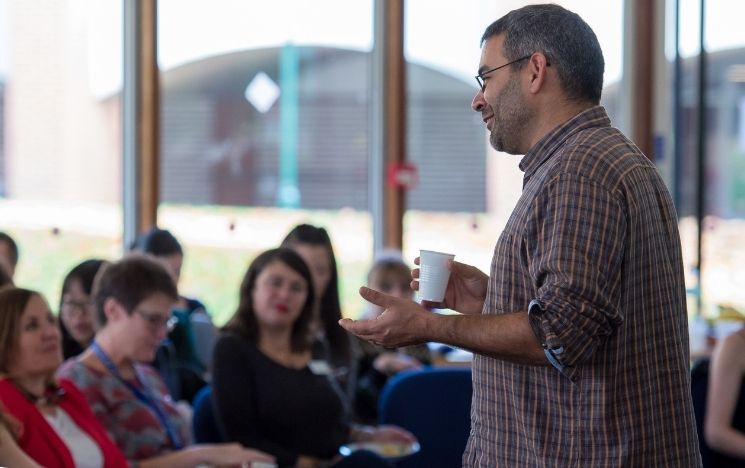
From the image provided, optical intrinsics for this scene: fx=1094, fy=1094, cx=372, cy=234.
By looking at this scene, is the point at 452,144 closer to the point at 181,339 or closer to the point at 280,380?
the point at 181,339

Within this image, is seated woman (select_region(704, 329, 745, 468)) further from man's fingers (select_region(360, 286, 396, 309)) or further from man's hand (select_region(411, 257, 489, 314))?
man's fingers (select_region(360, 286, 396, 309))

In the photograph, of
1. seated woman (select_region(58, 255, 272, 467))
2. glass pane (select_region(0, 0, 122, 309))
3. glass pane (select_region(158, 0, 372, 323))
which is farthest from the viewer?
glass pane (select_region(158, 0, 372, 323))

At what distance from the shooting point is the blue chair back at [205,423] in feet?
12.0

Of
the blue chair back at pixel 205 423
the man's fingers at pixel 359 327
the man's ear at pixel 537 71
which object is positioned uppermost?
the man's ear at pixel 537 71

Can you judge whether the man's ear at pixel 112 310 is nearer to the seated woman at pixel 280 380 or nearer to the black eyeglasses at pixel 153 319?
the black eyeglasses at pixel 153 319

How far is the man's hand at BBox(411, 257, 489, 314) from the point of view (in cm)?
210

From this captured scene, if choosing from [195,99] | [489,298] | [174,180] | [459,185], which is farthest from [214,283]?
[489,298]

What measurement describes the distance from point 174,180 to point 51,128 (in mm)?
761

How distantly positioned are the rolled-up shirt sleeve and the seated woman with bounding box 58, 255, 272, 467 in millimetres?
1741

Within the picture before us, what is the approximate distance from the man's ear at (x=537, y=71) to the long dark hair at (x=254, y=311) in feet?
6.80

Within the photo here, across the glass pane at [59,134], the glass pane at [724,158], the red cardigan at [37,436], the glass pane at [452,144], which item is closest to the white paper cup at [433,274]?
the red cardigan at [37,436]

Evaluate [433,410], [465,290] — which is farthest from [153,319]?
[465,290]

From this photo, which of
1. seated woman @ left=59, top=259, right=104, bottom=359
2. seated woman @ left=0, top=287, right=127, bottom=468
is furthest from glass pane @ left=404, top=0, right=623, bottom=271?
seated woman @ left=0, top=287, right=127, bottom=468

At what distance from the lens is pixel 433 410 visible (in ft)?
12.4
